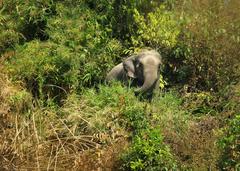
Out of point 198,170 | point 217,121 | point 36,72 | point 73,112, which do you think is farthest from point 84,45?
point 198,170

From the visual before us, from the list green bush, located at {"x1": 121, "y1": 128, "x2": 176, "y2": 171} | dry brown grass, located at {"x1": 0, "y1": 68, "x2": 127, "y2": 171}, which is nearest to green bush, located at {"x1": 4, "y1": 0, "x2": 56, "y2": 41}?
dry brown grass, located at {"x1": 0, "y1": 68, "x2": 127, "y2": 171}

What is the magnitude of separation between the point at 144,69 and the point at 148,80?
151 mm

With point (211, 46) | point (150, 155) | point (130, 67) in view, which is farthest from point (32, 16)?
point (150, 155)

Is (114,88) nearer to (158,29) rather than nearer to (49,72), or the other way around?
(49,72)

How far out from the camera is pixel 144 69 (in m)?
8.21

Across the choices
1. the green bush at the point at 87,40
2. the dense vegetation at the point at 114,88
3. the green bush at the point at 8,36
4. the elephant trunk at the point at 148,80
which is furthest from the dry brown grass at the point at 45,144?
the green bush at the point at 8,36

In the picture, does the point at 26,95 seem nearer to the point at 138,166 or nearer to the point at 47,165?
the point at 47,165

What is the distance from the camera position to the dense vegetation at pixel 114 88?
285 inches

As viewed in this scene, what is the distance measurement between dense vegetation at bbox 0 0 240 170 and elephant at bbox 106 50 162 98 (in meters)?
0.15

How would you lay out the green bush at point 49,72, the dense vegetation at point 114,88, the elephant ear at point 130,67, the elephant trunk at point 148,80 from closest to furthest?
the dense vegetation at point 114,88
the elephant trunk at point 148,80
the elephant ear at point 130,67
the green bush at point 49,72

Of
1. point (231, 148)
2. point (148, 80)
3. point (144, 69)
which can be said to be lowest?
point (231, 148)

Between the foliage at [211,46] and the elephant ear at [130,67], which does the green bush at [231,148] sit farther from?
the foliage at [211,46]

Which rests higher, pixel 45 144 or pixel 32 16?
pixel 32 16

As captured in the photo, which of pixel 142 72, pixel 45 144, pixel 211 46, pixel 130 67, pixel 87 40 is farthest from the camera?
pixel 87 40
